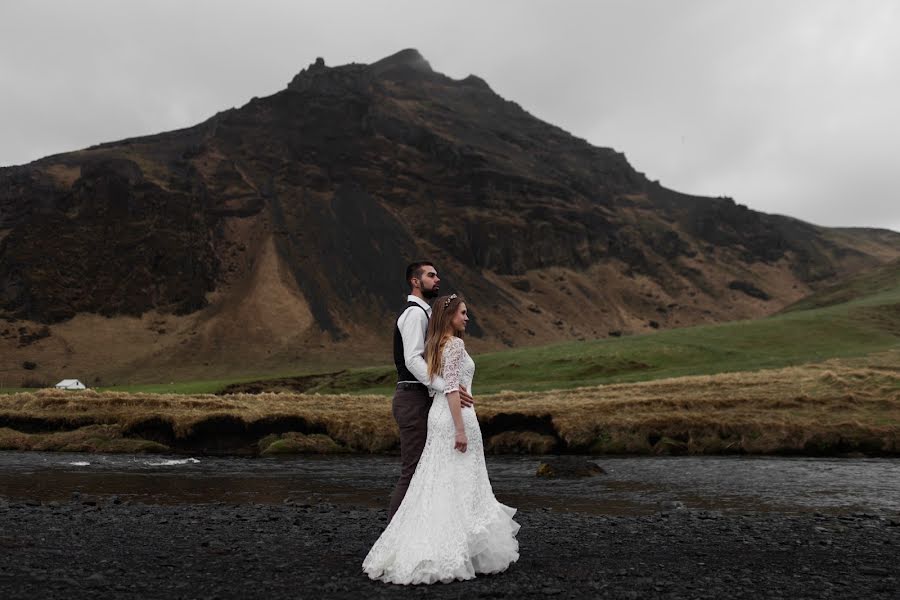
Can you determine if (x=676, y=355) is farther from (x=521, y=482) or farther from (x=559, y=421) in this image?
(x=521, y=482)

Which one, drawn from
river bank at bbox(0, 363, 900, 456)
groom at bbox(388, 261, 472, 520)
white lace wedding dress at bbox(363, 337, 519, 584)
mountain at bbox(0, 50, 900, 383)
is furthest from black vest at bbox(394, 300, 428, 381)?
mountain at bbox(0, 50, 900, 383)

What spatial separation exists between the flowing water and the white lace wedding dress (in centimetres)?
929

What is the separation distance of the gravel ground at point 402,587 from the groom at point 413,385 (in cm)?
185

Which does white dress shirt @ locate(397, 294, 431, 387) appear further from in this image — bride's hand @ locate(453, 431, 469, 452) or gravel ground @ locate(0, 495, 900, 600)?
gravel ground @ locate(0, 495, 900, 600)

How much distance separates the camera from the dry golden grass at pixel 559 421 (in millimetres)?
35500

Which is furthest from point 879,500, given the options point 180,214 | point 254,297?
point 180,214

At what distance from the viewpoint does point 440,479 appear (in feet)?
34.8

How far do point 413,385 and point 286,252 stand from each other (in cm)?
13816

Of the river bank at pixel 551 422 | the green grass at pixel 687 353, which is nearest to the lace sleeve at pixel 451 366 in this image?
the river bank at pixel 551 422

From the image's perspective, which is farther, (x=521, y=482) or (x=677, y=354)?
(x=677, y=354)

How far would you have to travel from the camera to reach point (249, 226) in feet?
499

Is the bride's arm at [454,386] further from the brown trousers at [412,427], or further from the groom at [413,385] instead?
the brown trousers at [412,427]

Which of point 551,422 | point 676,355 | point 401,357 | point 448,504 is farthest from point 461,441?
point 676,355

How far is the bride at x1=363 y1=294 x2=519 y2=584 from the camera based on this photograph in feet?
33.8
